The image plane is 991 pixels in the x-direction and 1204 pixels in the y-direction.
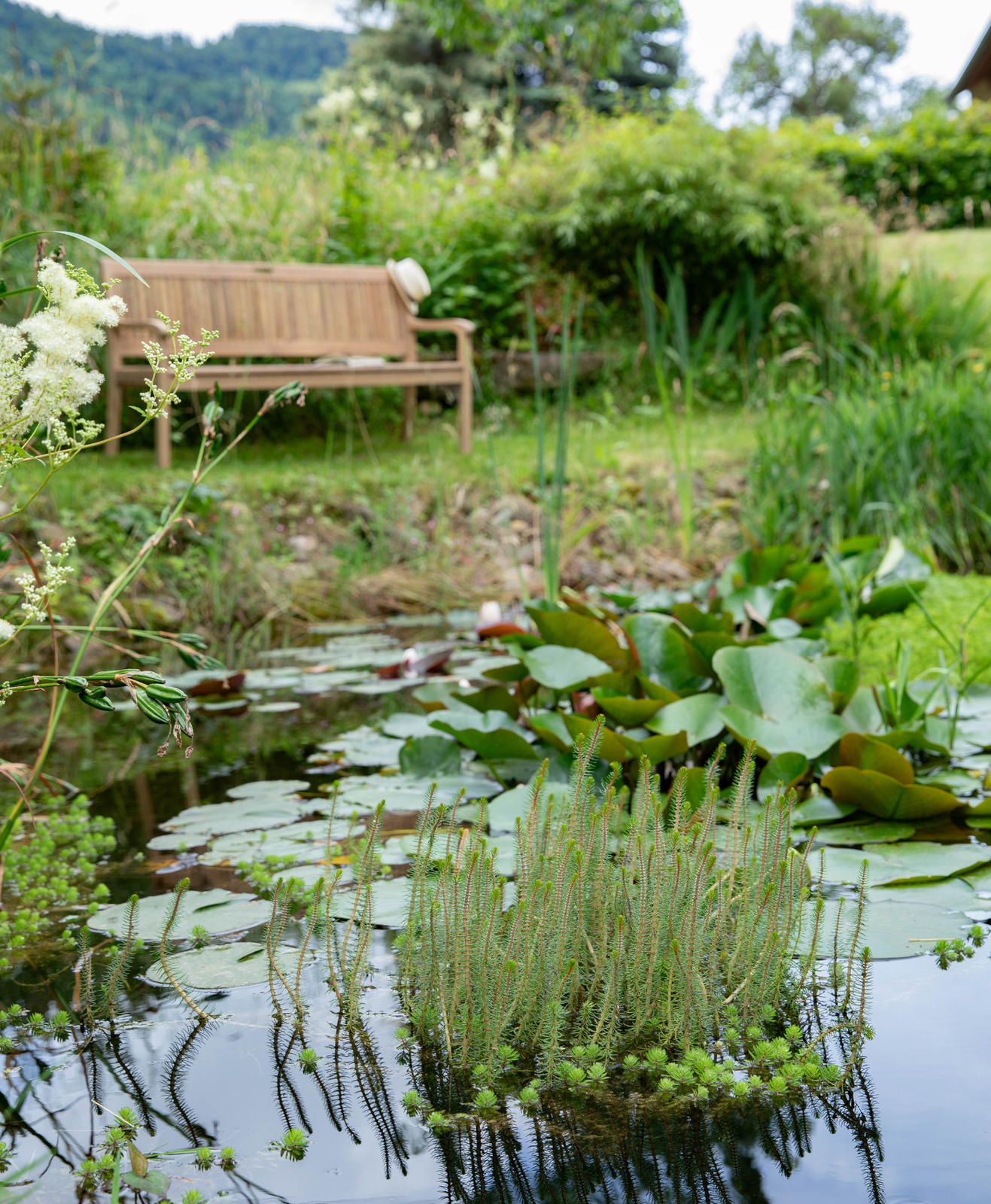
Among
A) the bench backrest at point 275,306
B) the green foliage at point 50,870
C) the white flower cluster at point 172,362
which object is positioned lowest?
the green foliage at point 50,870

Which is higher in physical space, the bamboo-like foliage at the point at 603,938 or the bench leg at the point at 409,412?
the bench leg at the point at 409,412

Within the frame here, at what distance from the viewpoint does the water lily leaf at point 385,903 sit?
1.36 metres

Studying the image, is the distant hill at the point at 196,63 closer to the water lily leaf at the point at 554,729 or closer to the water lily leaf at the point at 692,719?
the water lily leaf at the point at 554,729

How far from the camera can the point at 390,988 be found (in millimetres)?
1287

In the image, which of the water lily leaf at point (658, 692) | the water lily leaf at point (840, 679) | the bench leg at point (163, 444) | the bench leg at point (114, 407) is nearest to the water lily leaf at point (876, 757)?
the water lily leaf at point (840, 679)

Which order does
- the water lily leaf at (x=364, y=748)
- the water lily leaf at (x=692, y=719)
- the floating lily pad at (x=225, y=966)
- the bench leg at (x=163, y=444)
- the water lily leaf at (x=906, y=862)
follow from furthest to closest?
the bench leg at (x=163, y=444) → the water lily leaf at (x=364, y=748) → the water lily leaf at (x=692, y=719) → the water lily leaf at (x=906, y=862) → the floating lily pad at (x=225, y=966)

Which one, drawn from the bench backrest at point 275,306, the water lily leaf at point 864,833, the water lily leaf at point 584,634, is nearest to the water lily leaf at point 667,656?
the water lily leaf at point 584,634

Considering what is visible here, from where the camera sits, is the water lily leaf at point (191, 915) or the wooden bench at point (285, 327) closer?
the water lily leaf at point (191, 915)

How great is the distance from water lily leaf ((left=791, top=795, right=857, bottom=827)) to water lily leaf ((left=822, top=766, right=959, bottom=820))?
14mm

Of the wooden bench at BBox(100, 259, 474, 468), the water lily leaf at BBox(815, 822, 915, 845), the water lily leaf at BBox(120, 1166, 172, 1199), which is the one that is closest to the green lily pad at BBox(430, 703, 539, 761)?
the water lily leaf at BBox(815, 822, 915, 845)

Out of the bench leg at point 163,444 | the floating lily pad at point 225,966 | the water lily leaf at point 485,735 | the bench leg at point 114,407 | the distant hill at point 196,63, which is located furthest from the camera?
the distant hill at point 196,63

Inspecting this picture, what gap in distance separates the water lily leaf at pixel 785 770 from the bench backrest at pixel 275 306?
14.1 ft

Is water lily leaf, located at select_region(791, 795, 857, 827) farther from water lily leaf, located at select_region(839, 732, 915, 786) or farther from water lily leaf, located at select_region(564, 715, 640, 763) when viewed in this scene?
water lily leaf, located at select_region(564, 715, 640, 763)

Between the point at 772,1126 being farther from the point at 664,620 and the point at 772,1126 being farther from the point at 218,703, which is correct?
the point at 218,703
